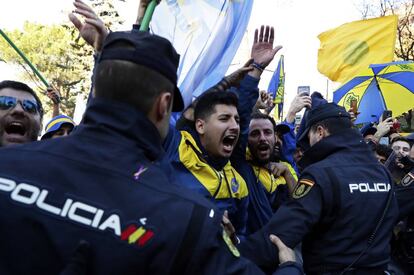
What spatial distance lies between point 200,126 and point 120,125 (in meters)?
2.05

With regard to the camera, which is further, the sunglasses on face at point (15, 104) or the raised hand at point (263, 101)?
the raised hand at point (263, 101)

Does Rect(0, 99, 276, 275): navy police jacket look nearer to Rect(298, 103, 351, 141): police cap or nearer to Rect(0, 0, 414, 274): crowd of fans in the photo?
Rect(0, 0, 414, 274): crowd of fans

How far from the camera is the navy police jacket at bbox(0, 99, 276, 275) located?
1.30 metres

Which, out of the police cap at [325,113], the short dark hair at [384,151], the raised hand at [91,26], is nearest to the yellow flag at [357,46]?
the short dark hair at [384,151]

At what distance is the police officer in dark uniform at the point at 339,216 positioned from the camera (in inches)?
104

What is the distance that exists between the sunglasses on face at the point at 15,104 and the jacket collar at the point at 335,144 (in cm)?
199

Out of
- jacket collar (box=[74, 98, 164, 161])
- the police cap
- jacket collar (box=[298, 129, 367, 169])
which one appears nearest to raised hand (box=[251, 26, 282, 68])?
the police cap

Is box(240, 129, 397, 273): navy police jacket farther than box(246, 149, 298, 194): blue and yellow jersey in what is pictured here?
No

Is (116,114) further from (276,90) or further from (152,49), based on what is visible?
(276,90)

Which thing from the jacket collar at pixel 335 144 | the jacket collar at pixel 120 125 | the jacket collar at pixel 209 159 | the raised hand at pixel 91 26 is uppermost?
the raised hand at pixel 91 26

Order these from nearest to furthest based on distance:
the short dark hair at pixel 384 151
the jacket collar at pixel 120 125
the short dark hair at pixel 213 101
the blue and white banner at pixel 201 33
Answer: the jacket collar at pixel 120 125 < the short dark hair at pixel 213 101 < the blue and white banner at pixel 201 33 < the short dark hair at pixel 384 151

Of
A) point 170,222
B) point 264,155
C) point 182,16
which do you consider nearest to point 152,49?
point 170,222

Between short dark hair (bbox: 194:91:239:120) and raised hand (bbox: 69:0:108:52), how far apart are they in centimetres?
113

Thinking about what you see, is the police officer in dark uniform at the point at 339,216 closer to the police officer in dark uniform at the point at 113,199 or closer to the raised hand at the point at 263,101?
the police officer in dark uniform at the point at 113,199
